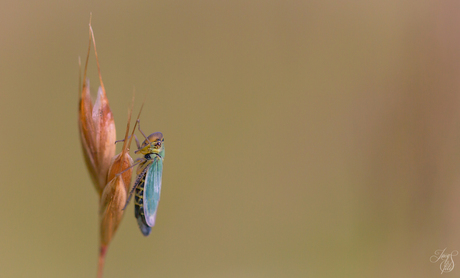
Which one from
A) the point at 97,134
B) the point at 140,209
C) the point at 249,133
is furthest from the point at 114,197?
the point at 249,133

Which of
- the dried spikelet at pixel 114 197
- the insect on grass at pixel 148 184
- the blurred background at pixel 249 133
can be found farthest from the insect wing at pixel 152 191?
the blurred background at pixel 249 133

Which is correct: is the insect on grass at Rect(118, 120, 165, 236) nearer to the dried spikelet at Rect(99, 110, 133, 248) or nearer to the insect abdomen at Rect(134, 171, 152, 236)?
the insect abdomen at Rect(134, 171, 152, 236)

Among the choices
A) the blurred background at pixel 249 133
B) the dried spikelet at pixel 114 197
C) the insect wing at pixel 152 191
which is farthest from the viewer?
the blurred background at pixel 249 133

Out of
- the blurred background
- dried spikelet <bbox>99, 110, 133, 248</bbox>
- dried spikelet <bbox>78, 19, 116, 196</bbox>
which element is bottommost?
dried spikelet <bbox>99, 110, 133, 248</bbox>

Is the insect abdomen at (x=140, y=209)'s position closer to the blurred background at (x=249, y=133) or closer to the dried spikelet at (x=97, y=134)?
the dried spikelet at (x=97, y=134)

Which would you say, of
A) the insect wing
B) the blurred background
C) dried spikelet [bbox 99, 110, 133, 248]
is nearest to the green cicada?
the insect wing

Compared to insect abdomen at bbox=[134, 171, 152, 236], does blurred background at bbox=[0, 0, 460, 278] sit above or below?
above

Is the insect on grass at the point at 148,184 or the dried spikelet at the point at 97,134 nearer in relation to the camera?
the dried spikelet at the point at 97,134
